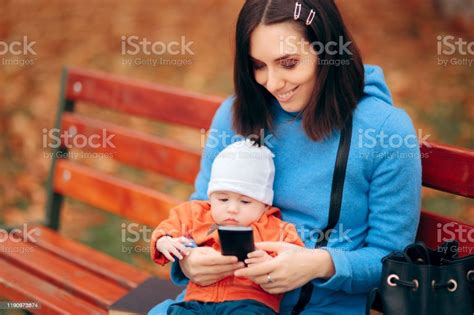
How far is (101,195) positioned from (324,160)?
1824 mm

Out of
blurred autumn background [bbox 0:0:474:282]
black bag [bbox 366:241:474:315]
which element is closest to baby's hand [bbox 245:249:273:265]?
black bag [bbox 366:241:474:315]

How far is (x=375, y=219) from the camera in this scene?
2619 millimetres

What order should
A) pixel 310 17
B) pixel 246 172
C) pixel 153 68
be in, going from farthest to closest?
pixel 153 68 < pixel 246 172 < pixel 310 17

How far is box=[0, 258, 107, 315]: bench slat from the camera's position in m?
3.28

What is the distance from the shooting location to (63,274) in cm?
362

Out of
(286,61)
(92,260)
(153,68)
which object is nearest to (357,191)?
(286,61)

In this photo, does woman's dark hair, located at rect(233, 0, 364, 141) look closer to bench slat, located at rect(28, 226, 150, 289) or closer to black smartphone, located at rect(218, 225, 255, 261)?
black smartphone, located at rect(218, 225, 255, 261)

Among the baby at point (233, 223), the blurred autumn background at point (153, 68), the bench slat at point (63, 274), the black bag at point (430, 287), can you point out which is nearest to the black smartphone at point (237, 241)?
the baby at point (233, 223)

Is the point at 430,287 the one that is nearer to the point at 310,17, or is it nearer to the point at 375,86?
the point at 375,86

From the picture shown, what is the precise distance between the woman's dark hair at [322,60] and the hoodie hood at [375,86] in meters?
0.04

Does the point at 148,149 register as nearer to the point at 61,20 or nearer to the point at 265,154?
the point at 265,154

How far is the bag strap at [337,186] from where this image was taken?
263 centimetres

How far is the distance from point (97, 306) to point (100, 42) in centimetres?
607

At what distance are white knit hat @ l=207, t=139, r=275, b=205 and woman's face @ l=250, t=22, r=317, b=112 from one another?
215mm
